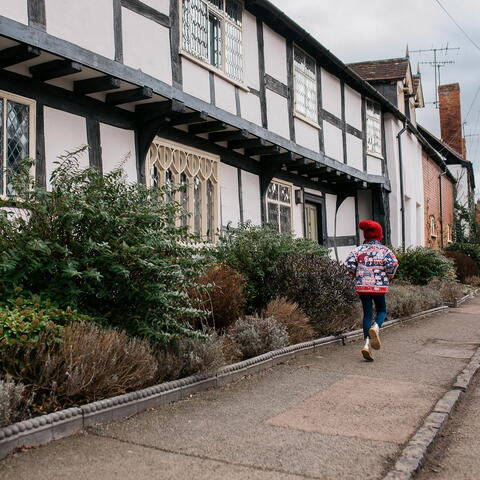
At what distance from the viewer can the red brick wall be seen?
24597mm

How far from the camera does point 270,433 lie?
165 inches

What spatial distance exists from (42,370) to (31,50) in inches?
146

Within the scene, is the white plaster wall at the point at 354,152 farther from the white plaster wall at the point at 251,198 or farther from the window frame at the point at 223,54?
the window frame at the point at 223,54

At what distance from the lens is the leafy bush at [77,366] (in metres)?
4.16

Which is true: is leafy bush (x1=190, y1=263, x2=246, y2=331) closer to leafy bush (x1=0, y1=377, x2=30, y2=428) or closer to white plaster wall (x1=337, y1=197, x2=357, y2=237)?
leafy bush (x1=0, y1=377, x2=30, y2=428)

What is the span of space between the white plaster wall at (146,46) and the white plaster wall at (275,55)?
3530 mm

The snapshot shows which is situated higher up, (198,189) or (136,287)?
(198,189)

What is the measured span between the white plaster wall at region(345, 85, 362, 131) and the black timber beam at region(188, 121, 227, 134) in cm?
684

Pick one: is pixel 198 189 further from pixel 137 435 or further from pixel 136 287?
pixel 137 435

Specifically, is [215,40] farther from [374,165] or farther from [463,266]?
[463,266]

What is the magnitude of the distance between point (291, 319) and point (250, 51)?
5.76 meters

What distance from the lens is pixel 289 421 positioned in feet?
14.8

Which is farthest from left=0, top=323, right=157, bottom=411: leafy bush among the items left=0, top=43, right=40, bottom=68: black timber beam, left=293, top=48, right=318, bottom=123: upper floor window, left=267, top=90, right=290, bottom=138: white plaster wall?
left=293, top=48, right=318, bottom=123: upper floor window

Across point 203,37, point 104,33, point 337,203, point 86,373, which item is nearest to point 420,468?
point 86,373
